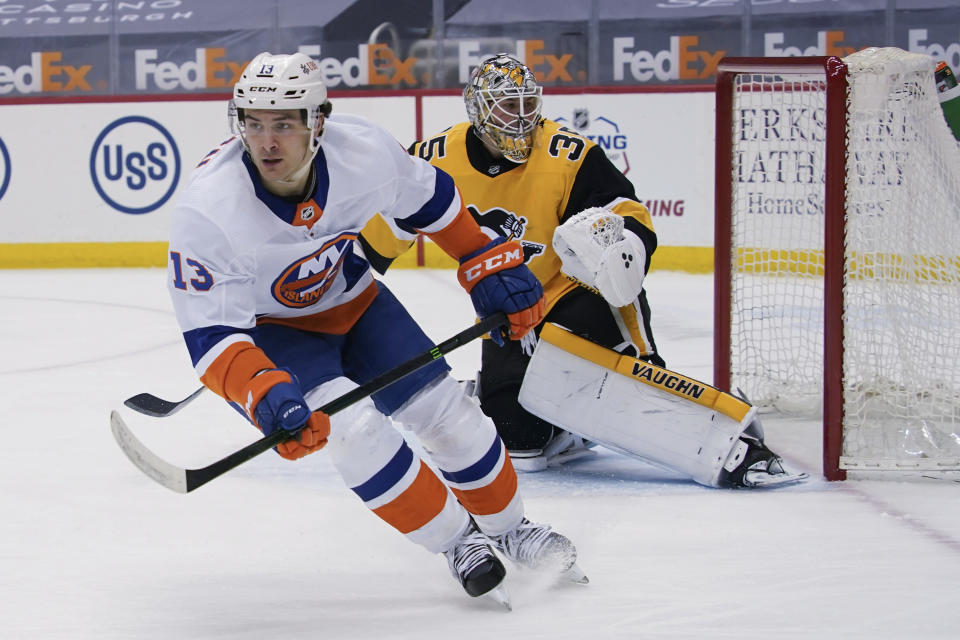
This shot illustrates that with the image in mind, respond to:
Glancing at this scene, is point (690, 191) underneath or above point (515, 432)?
above

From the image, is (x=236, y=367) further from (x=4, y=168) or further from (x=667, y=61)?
(x=4, y=168)

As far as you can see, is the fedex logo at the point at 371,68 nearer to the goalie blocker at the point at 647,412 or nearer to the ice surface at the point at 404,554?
the ice surface at the point at 404,554

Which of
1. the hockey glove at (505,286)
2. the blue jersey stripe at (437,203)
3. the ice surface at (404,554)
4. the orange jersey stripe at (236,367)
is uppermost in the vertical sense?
the blue jersey stripe at (437,203)

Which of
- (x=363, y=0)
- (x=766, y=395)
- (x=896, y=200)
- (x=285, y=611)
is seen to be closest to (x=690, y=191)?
(x=363, y=0)

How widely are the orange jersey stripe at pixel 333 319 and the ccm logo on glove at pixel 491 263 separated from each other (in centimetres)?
19

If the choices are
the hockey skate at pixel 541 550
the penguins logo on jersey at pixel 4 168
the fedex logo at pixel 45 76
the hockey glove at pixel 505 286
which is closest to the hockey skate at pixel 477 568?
the hockey skate at pixel 541 550

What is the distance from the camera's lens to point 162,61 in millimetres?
6734

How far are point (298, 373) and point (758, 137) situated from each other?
2.18m

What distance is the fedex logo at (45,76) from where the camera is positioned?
22.0 ft

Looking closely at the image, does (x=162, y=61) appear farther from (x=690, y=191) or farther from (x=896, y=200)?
(x=896, y=200)

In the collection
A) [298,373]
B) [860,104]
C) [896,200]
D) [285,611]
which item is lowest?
[285,611]

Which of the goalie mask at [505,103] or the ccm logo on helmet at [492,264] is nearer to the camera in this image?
the ccm logo on helmet at [492,264]

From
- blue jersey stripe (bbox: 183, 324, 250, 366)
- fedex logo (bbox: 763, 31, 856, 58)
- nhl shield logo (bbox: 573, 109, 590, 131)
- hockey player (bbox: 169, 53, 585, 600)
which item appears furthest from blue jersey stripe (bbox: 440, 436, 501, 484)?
fedex logo (bbox: 763, 31, 856, 58)

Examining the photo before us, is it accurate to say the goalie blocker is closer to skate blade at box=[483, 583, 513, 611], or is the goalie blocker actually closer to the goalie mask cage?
the goalie mask cage
